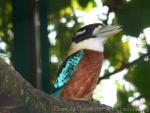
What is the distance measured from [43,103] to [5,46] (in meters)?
2.29

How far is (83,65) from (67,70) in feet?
0.68

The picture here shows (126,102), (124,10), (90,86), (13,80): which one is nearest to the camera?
(13,80)

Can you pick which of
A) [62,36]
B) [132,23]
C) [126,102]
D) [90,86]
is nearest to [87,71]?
[90,86]

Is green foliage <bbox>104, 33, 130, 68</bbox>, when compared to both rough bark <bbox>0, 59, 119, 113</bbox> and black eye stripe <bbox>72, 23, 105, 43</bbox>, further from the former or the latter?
rough bark <bbox>0, 59, 119, 113</bbox>

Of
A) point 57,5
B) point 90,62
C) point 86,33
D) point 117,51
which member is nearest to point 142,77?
point 90,62

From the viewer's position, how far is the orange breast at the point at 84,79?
4.48 m

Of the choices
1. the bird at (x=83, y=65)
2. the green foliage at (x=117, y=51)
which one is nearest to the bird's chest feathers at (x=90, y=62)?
the bird at (x=83, y=65)

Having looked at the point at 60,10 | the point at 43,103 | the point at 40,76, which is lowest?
the point at 43,103

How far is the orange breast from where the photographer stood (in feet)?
14.7

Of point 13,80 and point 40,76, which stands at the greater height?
point 40,76

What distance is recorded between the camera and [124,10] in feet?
16.4

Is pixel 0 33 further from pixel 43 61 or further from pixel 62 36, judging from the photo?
pixel 43 61

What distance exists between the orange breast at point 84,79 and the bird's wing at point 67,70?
0.03 m

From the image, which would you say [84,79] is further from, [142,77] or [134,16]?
[134,16]
